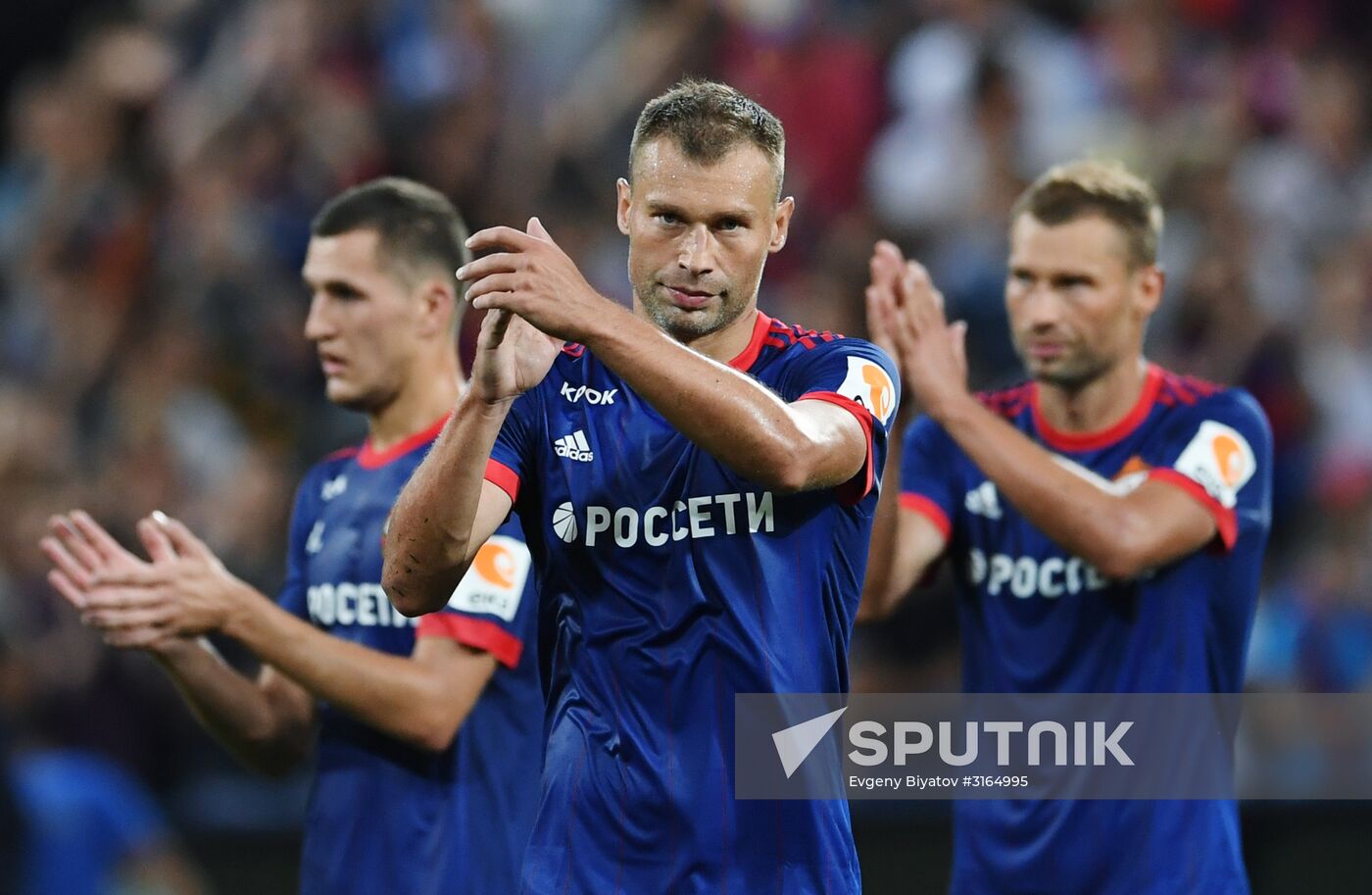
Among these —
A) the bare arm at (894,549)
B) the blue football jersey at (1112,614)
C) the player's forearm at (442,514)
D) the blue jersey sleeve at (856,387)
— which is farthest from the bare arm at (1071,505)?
the player's forearm at (442,514)

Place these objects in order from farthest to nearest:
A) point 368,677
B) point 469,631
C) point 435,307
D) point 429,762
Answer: point 435,307, point 429,762, point 469,631, point 368,677

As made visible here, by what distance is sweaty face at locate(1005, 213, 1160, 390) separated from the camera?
5523 millimetres

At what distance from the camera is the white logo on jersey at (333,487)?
18.2ft

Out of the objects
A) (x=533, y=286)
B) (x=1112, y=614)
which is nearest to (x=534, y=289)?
(x=533, y=286)

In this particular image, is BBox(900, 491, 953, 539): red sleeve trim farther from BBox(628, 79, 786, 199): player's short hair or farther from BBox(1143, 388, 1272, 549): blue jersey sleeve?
BBox(628, 79, 786, 199): player's short hair

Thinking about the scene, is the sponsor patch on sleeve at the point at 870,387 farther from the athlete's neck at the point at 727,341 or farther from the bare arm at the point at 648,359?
the bare arm at the point at 648,359

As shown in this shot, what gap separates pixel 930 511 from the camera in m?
5.54

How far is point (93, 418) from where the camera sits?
10922 mm

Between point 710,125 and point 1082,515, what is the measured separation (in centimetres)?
173

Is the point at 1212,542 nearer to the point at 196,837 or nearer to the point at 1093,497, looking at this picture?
the point at 1093,497

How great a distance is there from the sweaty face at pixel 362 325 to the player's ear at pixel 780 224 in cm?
162

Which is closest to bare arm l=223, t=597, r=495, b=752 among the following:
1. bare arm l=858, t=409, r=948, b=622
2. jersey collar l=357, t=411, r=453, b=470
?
jersey collar l=357, t=411, r=453, b=470

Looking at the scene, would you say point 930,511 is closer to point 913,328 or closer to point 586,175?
point 913,328

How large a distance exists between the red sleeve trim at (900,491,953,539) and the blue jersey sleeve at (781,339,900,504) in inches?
53.7
